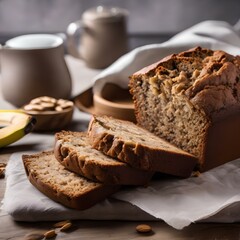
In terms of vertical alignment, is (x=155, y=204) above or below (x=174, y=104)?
below

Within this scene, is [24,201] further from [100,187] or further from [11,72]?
[11,72]

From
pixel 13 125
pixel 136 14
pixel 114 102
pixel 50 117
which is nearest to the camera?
pixel 13 125

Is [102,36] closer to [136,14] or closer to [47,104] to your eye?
[136,14]

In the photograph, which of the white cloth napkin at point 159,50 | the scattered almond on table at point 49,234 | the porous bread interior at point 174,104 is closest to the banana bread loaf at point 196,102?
the porous bread interior at point 174,104

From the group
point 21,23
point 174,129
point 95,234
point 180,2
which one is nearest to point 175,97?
point 174,129

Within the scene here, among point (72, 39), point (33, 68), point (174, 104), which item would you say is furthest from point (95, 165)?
point (72, 39)

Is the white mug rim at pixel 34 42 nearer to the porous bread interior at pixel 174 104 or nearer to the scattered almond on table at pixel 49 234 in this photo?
the porous bread interior at pixel 174 104
